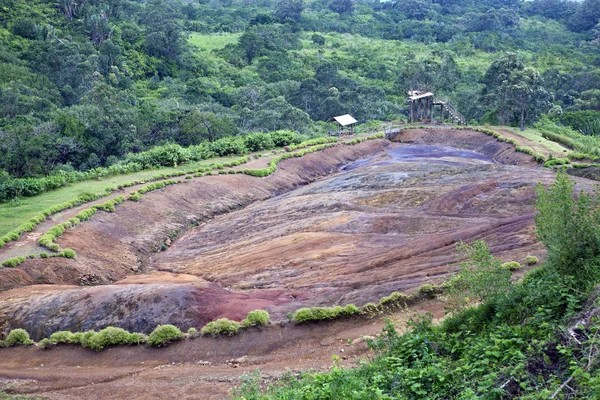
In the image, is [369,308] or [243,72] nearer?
[369,308]

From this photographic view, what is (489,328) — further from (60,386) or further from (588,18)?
(588,18)

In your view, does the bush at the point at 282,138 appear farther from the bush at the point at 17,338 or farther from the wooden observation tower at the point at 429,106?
the bush at the point at 17,338

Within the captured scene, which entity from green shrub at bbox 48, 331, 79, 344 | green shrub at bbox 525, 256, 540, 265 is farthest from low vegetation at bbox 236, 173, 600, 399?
green shrub at bbox 48, 331, 79, 344

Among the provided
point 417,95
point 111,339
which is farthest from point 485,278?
point 417,95

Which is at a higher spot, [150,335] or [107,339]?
[150,335]

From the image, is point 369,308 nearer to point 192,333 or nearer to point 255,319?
point 255,319

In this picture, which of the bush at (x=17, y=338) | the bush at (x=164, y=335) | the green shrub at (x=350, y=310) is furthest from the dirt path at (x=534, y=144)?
the bush at (x=17, y=338)
